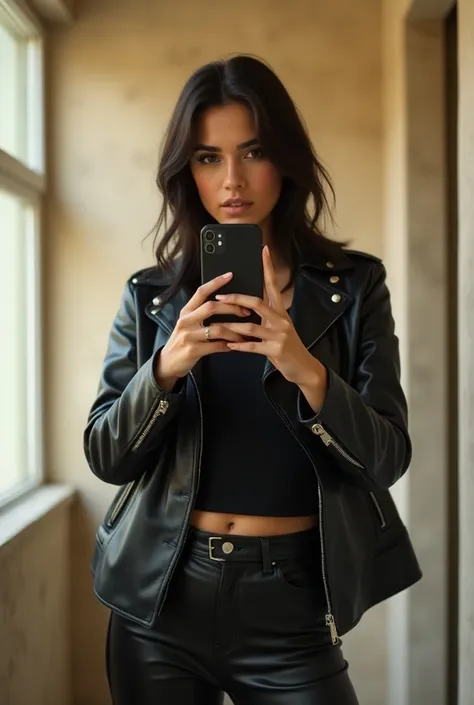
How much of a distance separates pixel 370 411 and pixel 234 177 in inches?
14.9

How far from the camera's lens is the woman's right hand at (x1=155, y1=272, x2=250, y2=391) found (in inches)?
33.5

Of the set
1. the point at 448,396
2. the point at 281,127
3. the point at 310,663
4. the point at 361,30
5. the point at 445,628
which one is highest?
the point at 361,30

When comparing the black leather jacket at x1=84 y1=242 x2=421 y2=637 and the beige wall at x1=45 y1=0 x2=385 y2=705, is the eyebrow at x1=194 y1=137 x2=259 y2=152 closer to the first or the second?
the black leather jacket at x1=84 y1=242 x2=421 y2=637

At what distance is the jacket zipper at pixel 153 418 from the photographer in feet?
3.03

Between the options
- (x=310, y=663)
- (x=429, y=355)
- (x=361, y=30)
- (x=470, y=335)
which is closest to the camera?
(x=310, y=663)

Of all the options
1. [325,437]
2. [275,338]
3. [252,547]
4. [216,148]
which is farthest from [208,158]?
[252,547]

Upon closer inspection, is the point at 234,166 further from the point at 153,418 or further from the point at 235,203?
the point at 153,418

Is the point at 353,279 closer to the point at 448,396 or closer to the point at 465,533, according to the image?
the point at 465,533

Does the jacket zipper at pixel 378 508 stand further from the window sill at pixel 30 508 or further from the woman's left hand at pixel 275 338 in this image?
the window sill at pixel 30 508

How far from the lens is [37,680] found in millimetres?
1664

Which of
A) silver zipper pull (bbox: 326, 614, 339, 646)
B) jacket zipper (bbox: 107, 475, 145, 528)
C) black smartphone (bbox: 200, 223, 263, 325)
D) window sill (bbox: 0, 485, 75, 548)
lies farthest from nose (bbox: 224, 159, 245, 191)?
window sill (bbox: 0, 485, 75, 548)

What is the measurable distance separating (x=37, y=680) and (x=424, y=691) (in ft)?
A: 3.02

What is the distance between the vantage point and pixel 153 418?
93cm

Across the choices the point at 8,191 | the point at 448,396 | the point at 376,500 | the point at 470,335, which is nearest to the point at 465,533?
the point at 376,500
